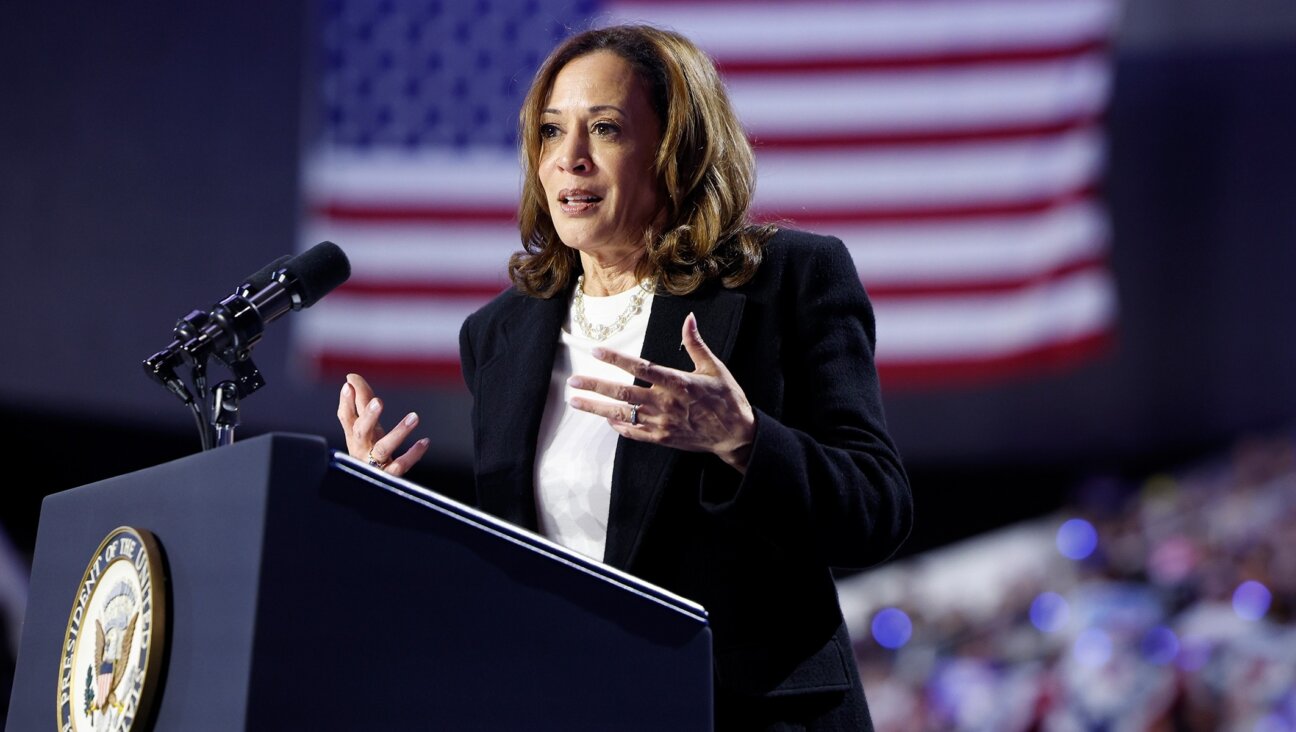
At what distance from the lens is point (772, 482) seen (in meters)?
1.14

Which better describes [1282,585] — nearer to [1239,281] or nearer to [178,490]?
[1239,281]

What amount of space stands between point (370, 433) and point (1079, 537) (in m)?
5.40

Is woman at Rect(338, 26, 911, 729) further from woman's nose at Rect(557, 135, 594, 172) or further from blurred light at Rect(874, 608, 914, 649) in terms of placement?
blurred light at Rect(874, 608, 914, 649)

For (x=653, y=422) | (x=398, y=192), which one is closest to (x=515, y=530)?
(x=653, y=422)

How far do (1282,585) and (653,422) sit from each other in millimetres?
4997

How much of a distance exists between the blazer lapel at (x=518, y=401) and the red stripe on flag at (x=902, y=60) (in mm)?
4420

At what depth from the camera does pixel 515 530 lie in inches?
38.6

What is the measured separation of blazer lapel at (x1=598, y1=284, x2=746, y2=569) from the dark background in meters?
3.92

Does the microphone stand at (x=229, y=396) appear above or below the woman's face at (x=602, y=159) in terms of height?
below

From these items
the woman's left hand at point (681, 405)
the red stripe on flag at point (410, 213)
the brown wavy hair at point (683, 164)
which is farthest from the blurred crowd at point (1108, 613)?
the woman's left hand at point (681, 405)

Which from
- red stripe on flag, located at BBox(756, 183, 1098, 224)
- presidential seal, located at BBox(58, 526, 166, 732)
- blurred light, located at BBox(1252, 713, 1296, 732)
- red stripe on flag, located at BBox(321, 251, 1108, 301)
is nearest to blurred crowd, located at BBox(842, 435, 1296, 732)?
blurred light, located at BBox(1252, 713, 1296, 732)

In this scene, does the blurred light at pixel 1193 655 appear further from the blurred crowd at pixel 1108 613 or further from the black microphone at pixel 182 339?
the black microphone at pixel 182 339

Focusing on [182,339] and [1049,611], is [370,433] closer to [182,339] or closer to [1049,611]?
[182,339]

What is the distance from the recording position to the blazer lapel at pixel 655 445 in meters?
1.27
